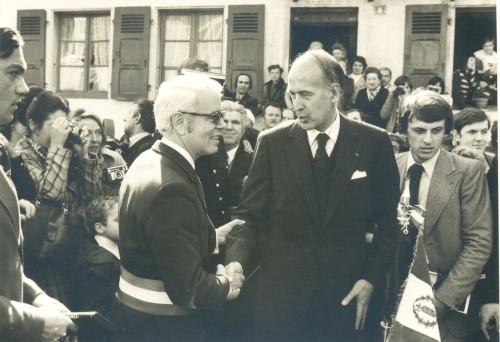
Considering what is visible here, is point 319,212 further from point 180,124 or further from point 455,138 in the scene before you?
point 455,138

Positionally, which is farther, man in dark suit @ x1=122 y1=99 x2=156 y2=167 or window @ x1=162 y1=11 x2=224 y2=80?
window @ x1=162 y1=11 x2=224 y2=80

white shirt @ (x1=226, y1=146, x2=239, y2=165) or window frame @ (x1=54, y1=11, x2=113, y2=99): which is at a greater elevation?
window frame @ (x1=54, y1=11, x2=113, y2=99)

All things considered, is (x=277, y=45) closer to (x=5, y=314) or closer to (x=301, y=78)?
(x=301, y=78)

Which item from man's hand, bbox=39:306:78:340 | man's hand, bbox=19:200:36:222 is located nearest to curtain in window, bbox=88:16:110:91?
man's hand, bbox=19:200:36:222

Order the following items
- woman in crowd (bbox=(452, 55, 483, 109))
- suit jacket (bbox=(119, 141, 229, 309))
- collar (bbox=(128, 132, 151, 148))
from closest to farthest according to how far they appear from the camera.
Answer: suit jacket (bbox=(119, 141, 229, 309)), collar (bbox=(128, 132, 151, 148)), woman in crowd (bbox=(452, 55, 483, 109))

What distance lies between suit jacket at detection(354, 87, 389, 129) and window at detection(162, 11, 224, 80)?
2796 millimetres

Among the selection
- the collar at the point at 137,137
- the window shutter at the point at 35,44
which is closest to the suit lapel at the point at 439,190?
the collar at the point at 137,137

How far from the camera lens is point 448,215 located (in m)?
2.91

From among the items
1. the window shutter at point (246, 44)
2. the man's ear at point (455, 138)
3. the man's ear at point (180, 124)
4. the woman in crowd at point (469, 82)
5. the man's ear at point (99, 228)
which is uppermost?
the window shutter at point (246, 44)

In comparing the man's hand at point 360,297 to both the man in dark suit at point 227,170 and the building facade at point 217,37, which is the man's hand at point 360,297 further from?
the building facade at point 217,37

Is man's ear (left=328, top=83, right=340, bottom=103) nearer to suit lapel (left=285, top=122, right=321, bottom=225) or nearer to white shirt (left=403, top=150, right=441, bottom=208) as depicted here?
suit lapel (left=285, top=122, right=321, bottom=225)

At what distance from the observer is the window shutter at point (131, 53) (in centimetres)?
988

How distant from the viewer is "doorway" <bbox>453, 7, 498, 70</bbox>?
8461 mm

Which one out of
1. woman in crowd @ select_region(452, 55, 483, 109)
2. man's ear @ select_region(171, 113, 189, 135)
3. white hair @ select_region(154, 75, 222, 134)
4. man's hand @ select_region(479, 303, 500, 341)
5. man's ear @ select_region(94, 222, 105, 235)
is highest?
woman in crowd @ select_region(452, 55, 483, 109)
